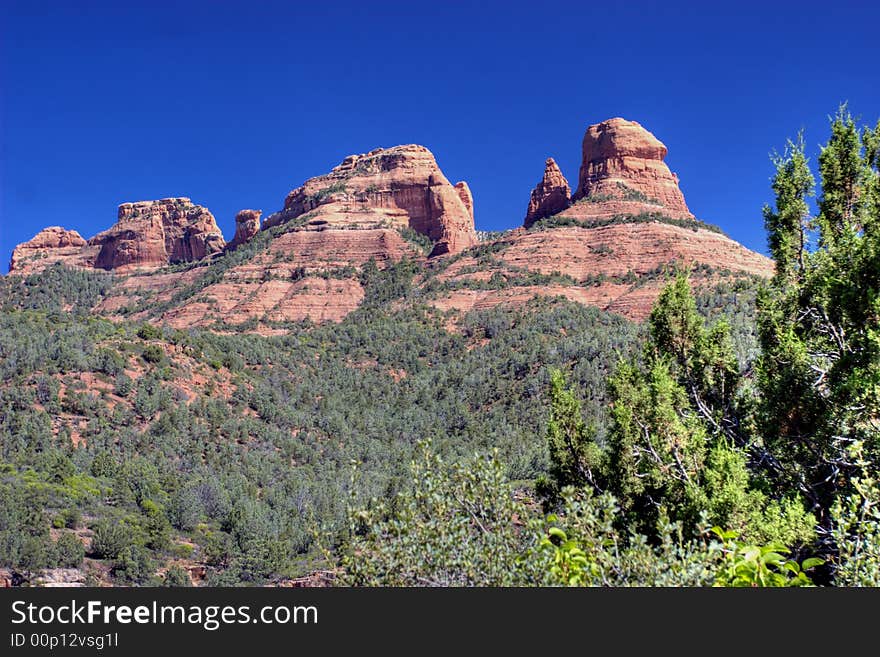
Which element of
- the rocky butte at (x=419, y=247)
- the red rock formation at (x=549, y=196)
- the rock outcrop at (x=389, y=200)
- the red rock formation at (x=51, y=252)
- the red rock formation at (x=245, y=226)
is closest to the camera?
the rocky butte at (x=419, y=247)

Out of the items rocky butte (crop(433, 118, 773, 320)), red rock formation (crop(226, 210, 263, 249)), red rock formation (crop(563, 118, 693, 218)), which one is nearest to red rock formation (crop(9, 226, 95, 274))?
red rock formation (crop(226, 210, 263, 249))

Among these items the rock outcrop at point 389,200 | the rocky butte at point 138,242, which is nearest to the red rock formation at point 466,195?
the rock outcrop at point 389,200

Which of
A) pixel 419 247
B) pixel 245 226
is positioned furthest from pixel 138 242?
pixel 419 247

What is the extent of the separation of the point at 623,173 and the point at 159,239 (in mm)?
114392

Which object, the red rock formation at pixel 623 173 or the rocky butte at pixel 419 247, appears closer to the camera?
the rocky butte at pixel 419 247

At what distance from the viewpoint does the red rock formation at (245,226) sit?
144125 millimetres

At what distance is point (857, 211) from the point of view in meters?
11.3

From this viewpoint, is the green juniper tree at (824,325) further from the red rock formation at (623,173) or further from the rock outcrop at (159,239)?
the rock outcrop at (159,239)

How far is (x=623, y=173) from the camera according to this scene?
11331 centimetres

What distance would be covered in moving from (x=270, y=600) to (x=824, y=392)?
912cm

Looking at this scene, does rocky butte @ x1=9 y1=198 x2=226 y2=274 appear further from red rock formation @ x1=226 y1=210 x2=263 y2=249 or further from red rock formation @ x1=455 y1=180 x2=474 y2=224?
red rock formation @ x1=455 y1=180 x2=474 y2=224

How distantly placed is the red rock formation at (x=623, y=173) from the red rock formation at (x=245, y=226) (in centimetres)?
7255

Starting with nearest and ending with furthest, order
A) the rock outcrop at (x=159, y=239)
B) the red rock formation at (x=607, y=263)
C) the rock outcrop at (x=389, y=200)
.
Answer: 1. the red rock formation at (x=607, y=263)
2. the rock outcrop at (x=389, y=200)
3. the rock outcrop at (x=159, y=239)

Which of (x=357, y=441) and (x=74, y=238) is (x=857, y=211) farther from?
(x=74, y=238)
